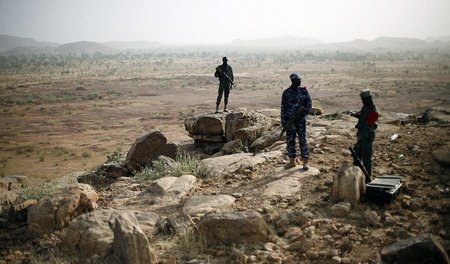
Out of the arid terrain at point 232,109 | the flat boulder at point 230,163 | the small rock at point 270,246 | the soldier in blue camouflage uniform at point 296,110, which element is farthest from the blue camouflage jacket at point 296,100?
the small rock at point 270,246

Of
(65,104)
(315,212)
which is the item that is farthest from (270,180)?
(65,104)

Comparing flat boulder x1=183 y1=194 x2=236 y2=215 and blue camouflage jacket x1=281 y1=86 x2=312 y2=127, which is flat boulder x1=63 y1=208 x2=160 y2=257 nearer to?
flat boulder x1=183 y1=194 x2=236 y2=215

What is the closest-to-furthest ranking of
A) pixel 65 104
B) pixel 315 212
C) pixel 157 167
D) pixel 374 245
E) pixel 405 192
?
pixel 374 245
pixel 315 212
pixel 405 192
pixel 157 167
pixel 65 104


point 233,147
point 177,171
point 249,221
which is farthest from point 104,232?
point 233,147

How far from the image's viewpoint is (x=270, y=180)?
624 centimetres

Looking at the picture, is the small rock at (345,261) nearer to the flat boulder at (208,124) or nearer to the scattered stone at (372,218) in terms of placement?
the scattered stone at (372,218)

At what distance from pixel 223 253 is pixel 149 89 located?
37300 mm

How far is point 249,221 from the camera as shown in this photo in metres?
4.33

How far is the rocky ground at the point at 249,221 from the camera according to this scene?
408 cm

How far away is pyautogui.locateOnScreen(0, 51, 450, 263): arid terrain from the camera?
4.55 m

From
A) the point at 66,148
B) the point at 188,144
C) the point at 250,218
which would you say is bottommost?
the point at 66,148

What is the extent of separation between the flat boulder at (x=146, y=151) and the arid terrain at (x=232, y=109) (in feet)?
8.90

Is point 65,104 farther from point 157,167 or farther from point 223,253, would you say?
point 223,253

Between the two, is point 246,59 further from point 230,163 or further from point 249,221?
point 249,221
